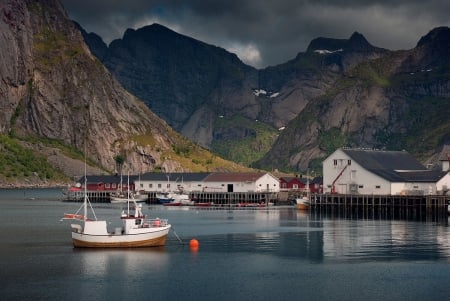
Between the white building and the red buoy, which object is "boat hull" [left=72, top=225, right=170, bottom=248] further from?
the white building

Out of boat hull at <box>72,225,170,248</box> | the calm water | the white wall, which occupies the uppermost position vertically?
the white wall

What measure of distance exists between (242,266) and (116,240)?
1742 centimetres

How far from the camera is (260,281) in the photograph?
222 feet

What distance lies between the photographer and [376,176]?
523 feet

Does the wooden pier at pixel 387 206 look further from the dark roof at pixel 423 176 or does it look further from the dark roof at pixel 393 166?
the dark roof at pixel 423 176

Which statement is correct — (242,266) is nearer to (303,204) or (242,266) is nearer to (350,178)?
(350,178)

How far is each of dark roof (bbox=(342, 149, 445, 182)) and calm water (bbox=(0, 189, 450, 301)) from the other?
43.4 metres

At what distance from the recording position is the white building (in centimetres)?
15575

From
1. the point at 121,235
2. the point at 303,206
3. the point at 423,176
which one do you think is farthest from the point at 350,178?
the point at 121,235

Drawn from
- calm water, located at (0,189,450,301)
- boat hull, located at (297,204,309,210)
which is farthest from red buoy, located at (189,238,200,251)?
boat hull, located at (297,204,309,210)

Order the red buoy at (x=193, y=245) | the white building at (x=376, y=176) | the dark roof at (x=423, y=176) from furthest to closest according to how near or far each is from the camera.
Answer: the white building at (x=376, y=176)
the dark roof at (x=423, y=176)
the red buoy at (x=193, y=245)

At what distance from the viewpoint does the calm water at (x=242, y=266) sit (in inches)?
2479

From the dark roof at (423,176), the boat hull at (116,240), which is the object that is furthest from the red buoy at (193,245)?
the dark roof at (423,176)

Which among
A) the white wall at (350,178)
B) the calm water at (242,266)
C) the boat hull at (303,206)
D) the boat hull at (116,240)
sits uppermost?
the white wall at (350,178)
